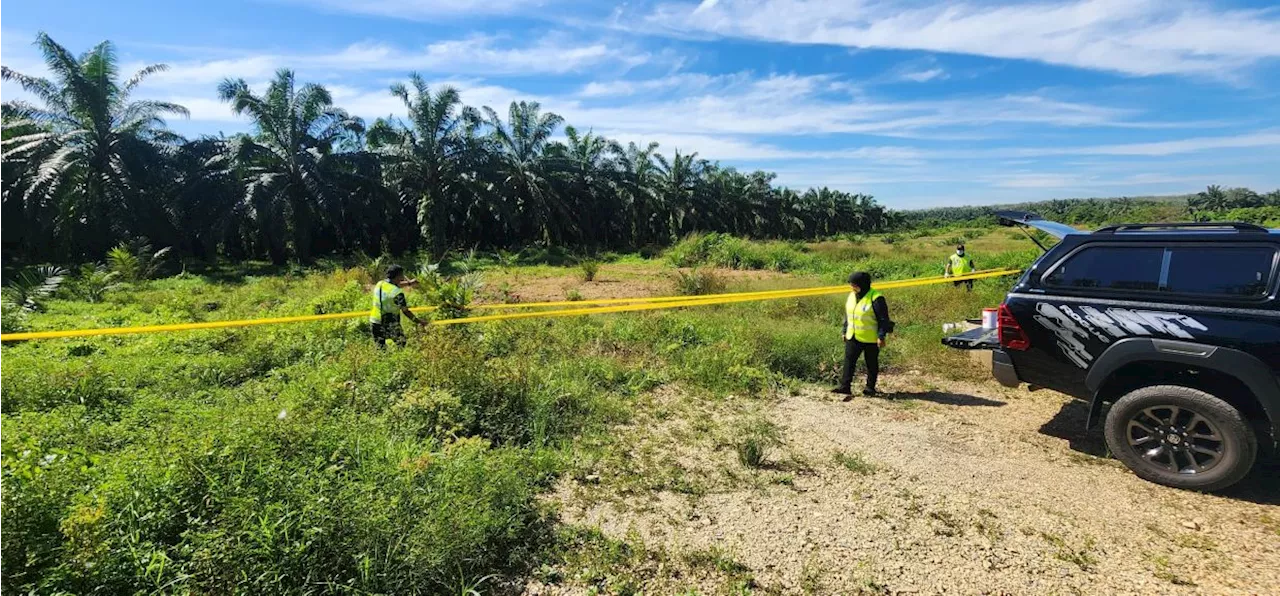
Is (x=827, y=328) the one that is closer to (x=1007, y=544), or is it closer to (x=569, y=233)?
(x=1007, y=544)

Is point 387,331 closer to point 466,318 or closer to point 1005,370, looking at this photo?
point 466,318

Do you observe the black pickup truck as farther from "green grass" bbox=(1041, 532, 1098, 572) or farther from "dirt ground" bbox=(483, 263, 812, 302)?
"dirt ground" bbox=(483, 263, 812, 302)

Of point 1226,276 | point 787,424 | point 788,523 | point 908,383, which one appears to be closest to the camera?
point 788,523

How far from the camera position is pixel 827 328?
342 inches

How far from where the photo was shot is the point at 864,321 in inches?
240

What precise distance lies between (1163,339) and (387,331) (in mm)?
7437

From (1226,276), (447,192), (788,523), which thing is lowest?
(788,523)

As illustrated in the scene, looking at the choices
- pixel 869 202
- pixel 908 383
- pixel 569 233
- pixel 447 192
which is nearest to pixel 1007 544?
pixel 908 383

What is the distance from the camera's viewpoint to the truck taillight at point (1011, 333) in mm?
4570

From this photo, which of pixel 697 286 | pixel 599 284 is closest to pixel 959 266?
pixel 697 286

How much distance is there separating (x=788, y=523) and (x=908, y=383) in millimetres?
3865

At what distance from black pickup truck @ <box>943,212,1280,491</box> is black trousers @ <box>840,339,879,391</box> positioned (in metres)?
1.52

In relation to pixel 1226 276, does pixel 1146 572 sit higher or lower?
lower

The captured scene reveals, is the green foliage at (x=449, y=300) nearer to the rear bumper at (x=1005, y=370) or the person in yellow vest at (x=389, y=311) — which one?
the person in yellow vest at (x=389, y=311)
